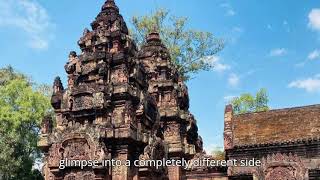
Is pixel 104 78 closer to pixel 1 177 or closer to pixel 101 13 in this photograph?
pixel 101 13

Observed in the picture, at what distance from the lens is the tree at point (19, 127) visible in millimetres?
25984

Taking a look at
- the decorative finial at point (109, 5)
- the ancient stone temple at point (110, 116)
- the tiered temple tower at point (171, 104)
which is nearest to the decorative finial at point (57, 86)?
the ancient stone temple at point (110, 116)

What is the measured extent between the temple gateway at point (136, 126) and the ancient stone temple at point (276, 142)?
0.04 meters

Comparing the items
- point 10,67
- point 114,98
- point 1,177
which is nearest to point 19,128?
point 1,177

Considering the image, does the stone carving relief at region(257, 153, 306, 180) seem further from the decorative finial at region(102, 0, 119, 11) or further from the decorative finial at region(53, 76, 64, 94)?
the decorative finial at region(102, 0, 119, 11)

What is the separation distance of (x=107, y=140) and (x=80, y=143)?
2.61ft

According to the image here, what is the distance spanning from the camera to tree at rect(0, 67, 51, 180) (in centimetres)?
2598

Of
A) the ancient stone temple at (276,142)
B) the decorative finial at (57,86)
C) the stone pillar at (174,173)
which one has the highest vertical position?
the decorative finial at (57,86)

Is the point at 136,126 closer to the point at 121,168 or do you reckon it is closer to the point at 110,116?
the point at 110,116

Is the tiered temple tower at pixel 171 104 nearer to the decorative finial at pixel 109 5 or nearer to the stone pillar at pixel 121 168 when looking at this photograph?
the decorative finial at pixel 109 5

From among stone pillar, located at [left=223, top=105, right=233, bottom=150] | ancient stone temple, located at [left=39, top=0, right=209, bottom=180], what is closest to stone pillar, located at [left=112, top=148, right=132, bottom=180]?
ancient stone temple, located at [left=39, top=0, right=209, bottom=180]

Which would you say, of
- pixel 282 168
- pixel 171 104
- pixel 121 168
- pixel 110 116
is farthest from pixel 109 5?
pixel 282 168

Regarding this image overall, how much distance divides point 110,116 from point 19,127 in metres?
16.5

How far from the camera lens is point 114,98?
13039 millimetres
